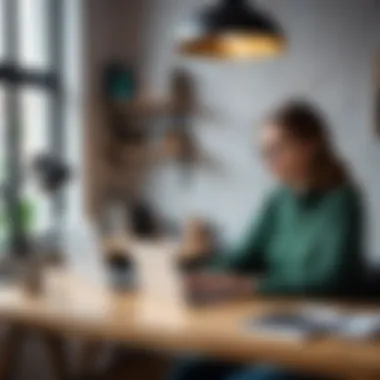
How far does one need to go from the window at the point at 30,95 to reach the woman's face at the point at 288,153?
1.35 m

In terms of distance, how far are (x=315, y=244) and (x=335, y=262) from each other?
116mm

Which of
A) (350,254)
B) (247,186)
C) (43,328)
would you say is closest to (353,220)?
(350,254)

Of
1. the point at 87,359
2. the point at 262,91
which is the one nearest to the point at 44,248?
the point at 87,359

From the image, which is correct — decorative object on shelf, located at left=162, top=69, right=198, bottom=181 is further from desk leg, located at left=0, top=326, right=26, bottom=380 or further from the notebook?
the notebook

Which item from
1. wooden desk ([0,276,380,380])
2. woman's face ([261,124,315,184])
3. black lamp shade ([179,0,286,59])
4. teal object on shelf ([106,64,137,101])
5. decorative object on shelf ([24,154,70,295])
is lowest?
wooden desk ([0,276,380,380])

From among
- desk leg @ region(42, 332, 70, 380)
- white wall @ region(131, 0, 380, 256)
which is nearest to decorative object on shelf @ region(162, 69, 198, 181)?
white wall @ region(131, 0, 380, 256)

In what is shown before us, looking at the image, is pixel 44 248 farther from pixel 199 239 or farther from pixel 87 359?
pixel 199 239

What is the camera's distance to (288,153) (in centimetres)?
362

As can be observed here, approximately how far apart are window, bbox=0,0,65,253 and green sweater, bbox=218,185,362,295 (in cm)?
136

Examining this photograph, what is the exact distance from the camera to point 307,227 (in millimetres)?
3654

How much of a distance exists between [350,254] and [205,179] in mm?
2057

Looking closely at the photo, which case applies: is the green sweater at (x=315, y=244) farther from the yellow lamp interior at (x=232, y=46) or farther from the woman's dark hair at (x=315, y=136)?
the yellow lamp interior at (x=232, y=46)

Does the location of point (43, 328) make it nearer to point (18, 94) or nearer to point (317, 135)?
point (317, 135)

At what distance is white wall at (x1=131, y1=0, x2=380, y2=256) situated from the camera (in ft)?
16.6
